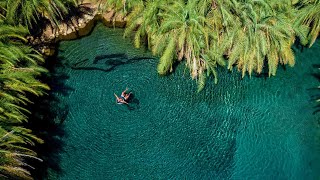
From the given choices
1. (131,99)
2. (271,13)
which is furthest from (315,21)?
(131,99)

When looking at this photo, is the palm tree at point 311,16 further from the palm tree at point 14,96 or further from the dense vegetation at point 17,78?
the palm tree at point 14,96

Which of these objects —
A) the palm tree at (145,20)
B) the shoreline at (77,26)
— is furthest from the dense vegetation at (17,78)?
the palm tree at (145,20)

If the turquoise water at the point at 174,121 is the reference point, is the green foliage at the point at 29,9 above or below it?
above

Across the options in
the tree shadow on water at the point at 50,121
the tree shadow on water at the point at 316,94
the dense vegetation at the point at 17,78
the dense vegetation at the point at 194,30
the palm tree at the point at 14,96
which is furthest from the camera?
the tree shadow on water at the point at 316,94

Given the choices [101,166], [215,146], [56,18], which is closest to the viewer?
[101,166]

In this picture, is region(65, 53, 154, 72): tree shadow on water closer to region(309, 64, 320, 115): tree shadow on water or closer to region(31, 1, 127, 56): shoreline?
region(31, 1, 127, 56): shoreline

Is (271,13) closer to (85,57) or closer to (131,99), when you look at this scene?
(131,99)

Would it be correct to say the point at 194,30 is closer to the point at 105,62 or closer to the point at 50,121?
the point at 105,62
